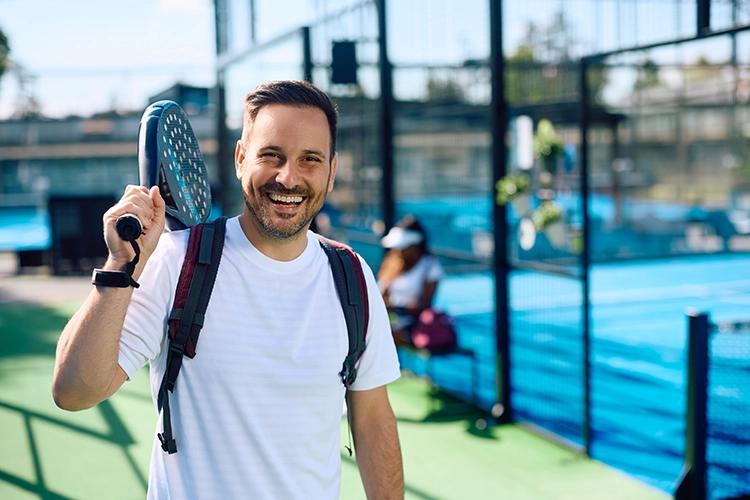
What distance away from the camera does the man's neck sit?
80.7 inches

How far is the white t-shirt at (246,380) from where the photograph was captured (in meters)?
1.94

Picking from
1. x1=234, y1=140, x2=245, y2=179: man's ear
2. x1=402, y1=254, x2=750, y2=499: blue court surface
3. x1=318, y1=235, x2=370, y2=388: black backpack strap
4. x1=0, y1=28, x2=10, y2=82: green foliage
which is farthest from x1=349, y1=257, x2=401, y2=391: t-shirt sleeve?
x1=0, y1=28, x2=10, y2=82: green foliage

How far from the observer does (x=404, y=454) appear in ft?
19.0

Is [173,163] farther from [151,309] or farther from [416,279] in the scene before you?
[416,279]

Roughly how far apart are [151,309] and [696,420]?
3.61 meters

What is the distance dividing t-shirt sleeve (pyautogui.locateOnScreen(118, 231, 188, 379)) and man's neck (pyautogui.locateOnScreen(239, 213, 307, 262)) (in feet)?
0.56

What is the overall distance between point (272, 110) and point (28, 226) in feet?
74.2

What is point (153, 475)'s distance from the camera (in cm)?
202

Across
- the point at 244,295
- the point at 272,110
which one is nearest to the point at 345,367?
the point at 244,295

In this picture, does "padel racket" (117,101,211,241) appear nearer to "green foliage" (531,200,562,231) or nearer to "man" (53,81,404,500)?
"man" (53,81,404,500)

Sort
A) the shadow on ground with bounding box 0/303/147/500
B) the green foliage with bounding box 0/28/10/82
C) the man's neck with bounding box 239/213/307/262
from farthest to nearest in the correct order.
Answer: the green foliage with bounding box 0/28/10/82 < the shadow on ground with bounding box 0/303/147/500 < the man's neck with bounding box 239/213/307/262

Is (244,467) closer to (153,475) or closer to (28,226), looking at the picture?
(153,475)

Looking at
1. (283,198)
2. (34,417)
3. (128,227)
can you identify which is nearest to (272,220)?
(283,198)

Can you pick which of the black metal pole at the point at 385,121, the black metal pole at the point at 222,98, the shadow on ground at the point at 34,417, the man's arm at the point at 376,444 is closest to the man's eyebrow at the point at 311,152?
the man's arm at the point at 376,444
